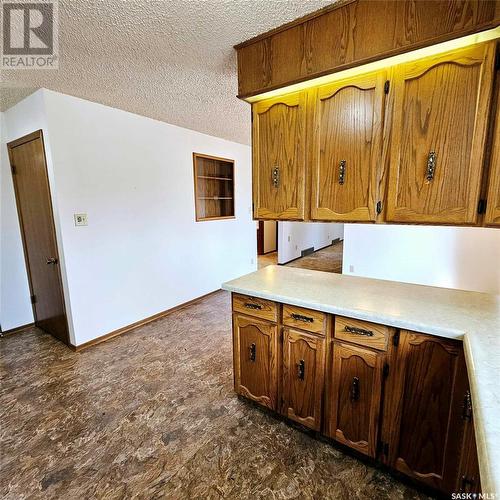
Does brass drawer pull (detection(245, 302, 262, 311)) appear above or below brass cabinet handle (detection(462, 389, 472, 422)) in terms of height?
above

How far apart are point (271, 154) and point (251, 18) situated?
726 mm

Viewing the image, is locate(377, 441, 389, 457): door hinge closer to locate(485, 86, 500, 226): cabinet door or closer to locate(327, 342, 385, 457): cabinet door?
locate(327, 342, 385, 457): cabinet door

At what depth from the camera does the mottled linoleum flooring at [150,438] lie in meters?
1.44

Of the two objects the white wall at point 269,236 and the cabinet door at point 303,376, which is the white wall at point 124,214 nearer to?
the cabinet door at point 303,376

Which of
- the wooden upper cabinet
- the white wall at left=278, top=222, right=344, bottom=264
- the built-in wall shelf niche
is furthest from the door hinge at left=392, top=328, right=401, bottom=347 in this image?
the white wall at left=278, top=222, right=344, bottom=264

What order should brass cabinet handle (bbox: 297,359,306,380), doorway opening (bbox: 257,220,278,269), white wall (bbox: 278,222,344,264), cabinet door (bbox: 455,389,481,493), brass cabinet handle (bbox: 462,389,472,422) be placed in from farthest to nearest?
doorway opening (bbox: 257,220,278,269) → white wall (bbox: 278,222,344,264) → brass cabinet handle (bbox: 297,359,306,380) → brass cabinet handle (bbox: 462,389,472,422) → cabinet door (bbox: 455,389,481,493)

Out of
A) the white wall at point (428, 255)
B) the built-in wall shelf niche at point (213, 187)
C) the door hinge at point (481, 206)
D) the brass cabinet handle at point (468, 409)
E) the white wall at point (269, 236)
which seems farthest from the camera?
the white wall at point (269, 236)

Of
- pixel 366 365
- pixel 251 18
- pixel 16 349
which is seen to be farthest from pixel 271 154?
pixel 16 349

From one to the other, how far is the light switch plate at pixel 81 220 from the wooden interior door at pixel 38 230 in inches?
8.3

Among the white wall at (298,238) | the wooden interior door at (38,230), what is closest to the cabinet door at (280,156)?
the wooden interior door at (38,230)

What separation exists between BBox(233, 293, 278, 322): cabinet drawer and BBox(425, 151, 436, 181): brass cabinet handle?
1.08m

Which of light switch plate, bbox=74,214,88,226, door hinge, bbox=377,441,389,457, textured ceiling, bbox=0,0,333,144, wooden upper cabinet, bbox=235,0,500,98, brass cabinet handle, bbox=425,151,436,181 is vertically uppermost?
textured ceiling, bbox=0,0,333,144

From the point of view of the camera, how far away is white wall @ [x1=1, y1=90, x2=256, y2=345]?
101 inches

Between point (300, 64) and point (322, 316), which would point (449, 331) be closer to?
point (322, 316)
